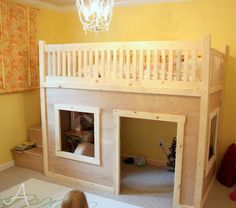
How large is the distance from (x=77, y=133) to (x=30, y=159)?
0.80m

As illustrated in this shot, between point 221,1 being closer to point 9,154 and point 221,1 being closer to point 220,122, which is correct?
point 220,122

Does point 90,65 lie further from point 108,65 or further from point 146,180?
point 146,180

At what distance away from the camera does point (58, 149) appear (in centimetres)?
330

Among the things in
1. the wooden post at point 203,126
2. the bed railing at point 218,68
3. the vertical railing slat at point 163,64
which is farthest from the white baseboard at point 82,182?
the bed railing at point 218,68

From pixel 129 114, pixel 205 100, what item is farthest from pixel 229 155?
pixel 129 114

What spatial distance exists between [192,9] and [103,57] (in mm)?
1555

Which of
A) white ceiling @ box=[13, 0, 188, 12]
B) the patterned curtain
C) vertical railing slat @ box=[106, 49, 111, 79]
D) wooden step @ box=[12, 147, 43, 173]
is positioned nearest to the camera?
vertical railing slat @ box=[106, 49, 111, 79]

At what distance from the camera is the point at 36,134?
388cm

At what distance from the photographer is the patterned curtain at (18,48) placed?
11.2 ft

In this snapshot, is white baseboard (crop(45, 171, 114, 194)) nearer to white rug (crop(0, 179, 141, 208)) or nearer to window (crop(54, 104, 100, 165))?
white rug (crop(0, 179, 141, 208))

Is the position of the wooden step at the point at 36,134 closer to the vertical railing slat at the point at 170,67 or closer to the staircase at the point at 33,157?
the staircase at the point at 33,157

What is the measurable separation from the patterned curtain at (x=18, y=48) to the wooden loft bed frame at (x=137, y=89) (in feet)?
2.02

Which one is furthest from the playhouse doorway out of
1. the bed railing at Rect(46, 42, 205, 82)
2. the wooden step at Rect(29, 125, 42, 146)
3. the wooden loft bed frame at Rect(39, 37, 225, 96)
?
the wooden step at Rect(29, 125, 42, 146)

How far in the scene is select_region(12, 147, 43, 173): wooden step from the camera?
352cm
